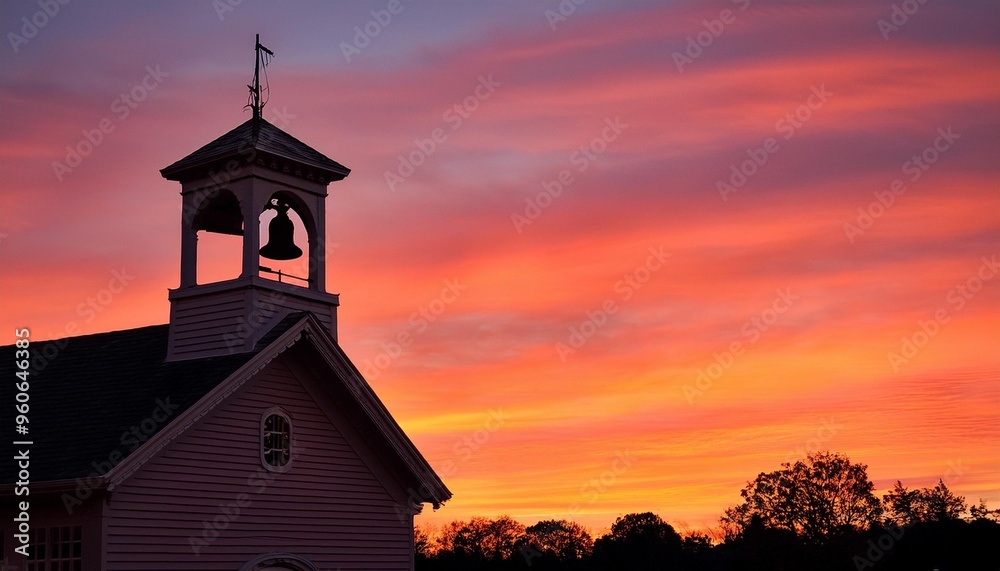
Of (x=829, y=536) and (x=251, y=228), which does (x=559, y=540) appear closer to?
(x=829, y=536)

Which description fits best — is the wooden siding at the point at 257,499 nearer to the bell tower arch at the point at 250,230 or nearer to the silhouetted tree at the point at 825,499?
the bell tower arch at the point at 250,230

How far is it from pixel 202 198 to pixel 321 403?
4717mm

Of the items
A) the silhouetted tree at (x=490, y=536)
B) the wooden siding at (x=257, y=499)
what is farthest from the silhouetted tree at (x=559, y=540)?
the wooden siding at (x=257, y=499)

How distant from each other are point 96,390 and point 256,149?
5.37 metres

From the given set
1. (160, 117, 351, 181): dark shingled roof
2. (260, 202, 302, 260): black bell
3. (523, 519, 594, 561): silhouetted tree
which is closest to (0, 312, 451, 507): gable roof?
(260, 202, 302, 260): black bell

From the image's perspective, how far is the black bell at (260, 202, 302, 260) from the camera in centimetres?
2383

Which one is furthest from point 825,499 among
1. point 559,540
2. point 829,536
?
point 559,540

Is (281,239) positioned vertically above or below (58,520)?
above

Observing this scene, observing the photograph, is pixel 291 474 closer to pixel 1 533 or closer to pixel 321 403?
pixel 321 403

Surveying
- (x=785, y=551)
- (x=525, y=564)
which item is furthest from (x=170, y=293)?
(x=525, y=564)

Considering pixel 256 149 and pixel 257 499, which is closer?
pixel 257 499

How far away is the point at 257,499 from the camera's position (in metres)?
20.5

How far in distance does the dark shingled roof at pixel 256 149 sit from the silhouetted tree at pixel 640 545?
52.3m

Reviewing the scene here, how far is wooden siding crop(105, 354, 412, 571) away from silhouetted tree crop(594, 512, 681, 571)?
50.8 metres
